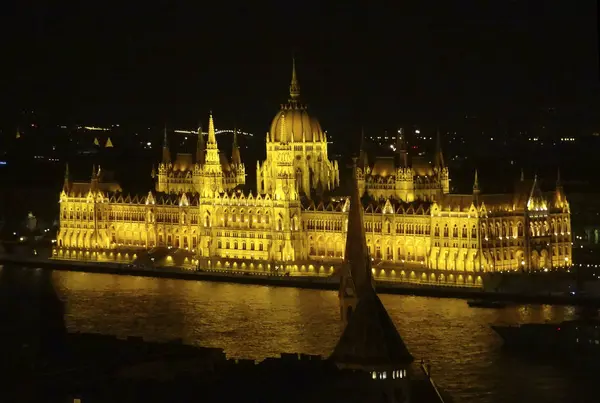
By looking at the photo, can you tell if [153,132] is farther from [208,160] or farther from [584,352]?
[584,352]

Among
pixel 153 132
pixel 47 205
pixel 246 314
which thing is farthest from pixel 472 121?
pixel 246 314

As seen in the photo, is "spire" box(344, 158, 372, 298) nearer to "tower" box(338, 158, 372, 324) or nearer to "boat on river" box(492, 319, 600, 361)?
"tower" box(338, 158, 372, 324)

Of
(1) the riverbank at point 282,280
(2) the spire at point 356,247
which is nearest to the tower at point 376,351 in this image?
(2) the spire at point 356,247

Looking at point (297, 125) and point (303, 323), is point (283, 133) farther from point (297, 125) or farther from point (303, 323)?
point (303, 323)

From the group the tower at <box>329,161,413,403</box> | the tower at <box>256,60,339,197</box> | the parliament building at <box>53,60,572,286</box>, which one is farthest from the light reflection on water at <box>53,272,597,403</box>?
the tower at <box>329,161,413,403</box>

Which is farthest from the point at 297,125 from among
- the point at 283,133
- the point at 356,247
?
the point at 356,247

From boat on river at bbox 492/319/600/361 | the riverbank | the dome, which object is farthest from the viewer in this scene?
the dome
